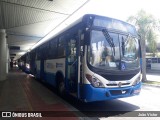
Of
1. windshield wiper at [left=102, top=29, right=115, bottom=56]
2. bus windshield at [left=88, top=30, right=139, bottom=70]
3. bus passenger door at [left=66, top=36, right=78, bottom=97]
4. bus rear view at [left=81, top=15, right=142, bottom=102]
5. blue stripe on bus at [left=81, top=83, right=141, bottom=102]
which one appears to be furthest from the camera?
bus passenger door at [left=66, top=36, right=78, bottom=97]

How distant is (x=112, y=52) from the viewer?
6793mm

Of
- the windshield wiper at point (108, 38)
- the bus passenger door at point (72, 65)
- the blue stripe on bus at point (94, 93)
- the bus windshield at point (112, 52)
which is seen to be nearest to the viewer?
the blue stripe on bus at point (94, 93)

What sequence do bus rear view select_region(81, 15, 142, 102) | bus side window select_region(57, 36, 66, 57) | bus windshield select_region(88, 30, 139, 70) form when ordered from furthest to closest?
bus side window select_region(57, 36, 66, 57)
bus windshield select_region(88, 30, 139, 70)
bus rear view select_region(81, 15, 142, 102)

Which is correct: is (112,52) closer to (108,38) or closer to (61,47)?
(108,38)

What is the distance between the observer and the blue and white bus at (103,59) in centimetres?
638

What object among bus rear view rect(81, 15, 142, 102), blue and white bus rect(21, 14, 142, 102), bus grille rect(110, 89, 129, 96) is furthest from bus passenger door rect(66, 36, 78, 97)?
bus grille rect(110, 89, 129, 96)

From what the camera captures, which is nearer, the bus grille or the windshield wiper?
the bus grille

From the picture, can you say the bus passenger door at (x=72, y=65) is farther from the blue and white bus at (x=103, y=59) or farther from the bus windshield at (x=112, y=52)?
the bus windshield at (x=112, y=52)

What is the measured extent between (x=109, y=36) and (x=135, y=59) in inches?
59.1

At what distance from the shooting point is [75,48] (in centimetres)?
740

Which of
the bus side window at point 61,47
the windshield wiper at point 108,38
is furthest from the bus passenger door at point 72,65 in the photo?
the windshield wiper at point 108,38

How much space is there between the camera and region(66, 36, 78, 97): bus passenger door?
734cm

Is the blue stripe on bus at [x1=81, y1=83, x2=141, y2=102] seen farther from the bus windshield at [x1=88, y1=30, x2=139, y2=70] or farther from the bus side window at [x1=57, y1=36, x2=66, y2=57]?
the bus side window at [x1=57, y1=36, x2=66, y2=57]

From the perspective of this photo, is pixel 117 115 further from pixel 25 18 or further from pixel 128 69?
pixel 25 18
